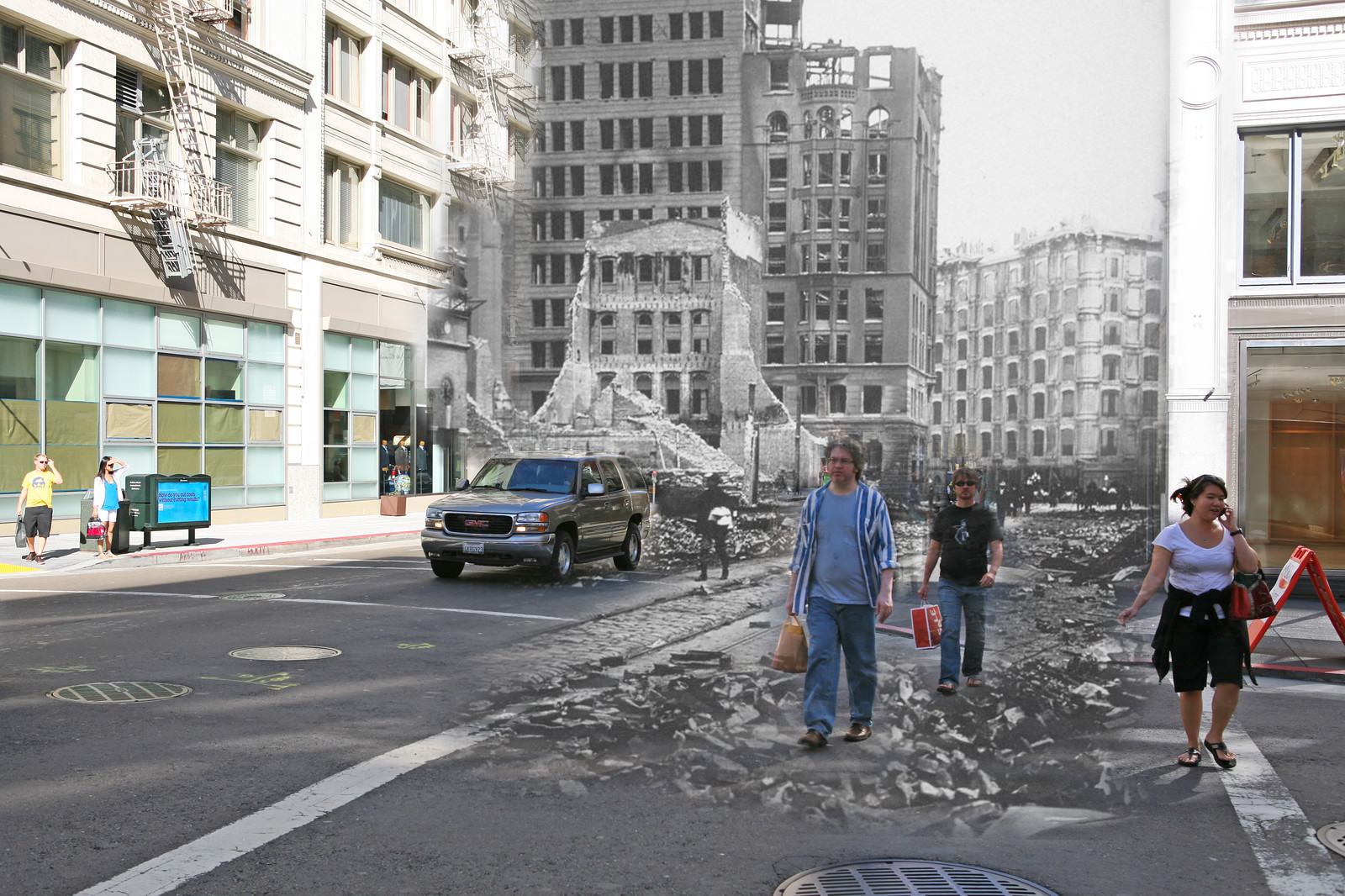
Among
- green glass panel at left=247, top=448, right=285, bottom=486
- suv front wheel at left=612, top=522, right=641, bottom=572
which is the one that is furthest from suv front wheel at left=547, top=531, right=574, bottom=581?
green glass panel at left=247, top=448, right=285, bottom=486

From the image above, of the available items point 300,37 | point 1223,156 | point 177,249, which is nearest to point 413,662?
point 1223,156

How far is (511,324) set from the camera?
1555cm

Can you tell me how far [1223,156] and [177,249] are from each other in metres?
19.4

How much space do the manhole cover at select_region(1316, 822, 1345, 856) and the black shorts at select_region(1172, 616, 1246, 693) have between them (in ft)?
3.68

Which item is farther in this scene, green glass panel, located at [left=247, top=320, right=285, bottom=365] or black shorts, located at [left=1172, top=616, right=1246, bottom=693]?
green glass panel, located at [left=247, top=320, right=285, bottom=365]

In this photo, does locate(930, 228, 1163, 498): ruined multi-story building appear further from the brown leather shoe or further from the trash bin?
the trash bin

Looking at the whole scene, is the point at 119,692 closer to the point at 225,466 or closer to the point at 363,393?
the point at 225,466

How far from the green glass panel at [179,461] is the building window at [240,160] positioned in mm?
5532

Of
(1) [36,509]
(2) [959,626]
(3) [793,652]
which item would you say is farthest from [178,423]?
(3) [793,652]

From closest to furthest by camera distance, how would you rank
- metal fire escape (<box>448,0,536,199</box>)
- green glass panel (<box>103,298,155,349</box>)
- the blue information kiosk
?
the blue information kiosk → green glass panel (<box>103,298,155,349</box>) → metal fire escape (<box>448,0,536,199</box>)

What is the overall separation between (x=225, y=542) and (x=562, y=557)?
347 inches

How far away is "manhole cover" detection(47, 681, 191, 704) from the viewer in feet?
24.7

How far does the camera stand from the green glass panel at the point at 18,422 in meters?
20.1

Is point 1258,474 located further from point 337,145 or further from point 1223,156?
point 337,145
